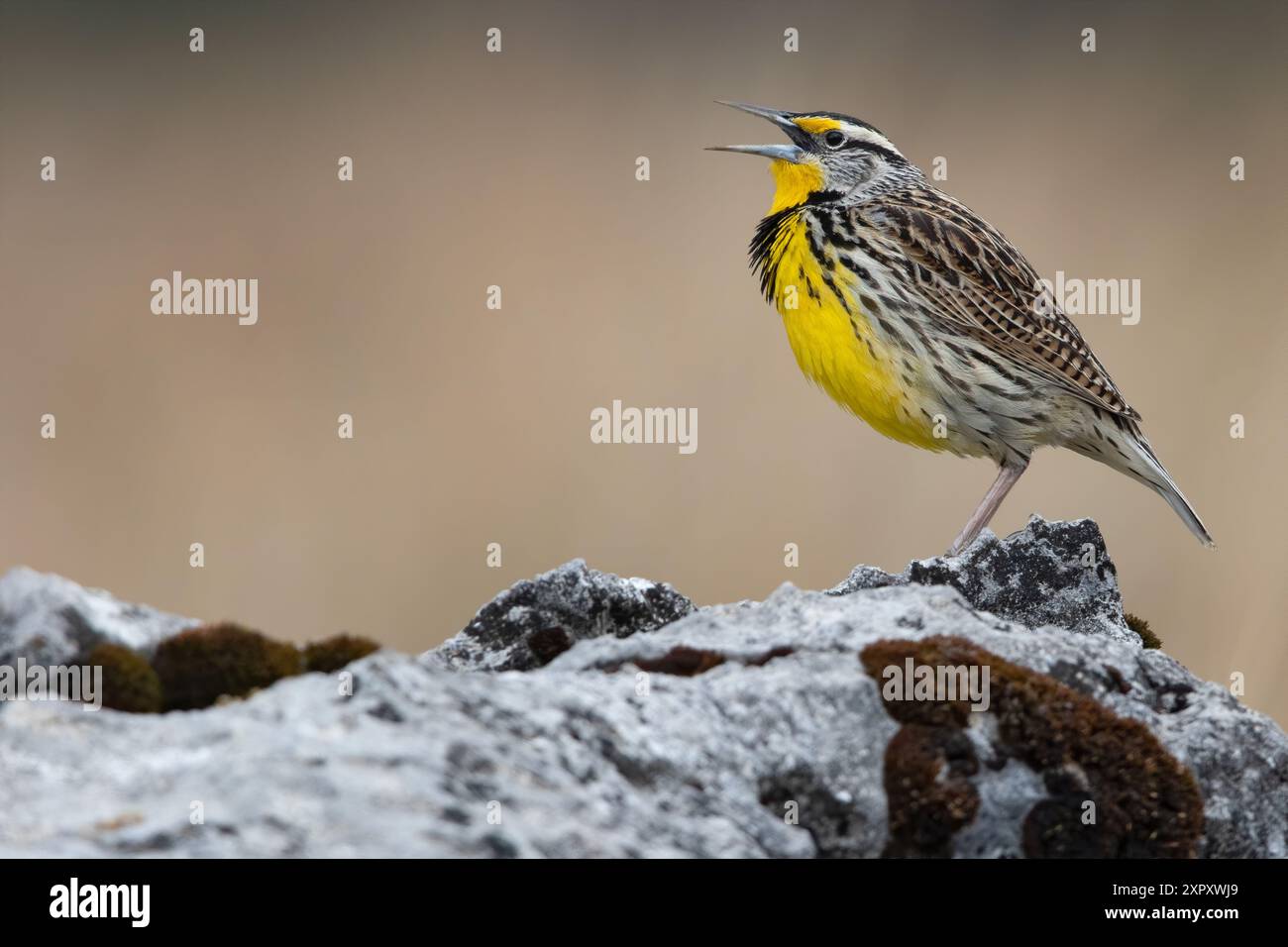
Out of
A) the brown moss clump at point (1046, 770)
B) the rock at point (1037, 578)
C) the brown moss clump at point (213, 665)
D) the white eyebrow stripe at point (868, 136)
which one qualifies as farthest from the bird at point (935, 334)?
the brown moss clump at point (213, 665)

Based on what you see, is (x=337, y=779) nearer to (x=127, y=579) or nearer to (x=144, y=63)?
(x=127, y=579)

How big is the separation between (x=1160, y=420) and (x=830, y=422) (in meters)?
2.35

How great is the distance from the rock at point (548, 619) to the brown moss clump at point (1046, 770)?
3.65 ft

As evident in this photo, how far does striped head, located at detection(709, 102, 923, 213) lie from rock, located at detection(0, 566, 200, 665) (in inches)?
189

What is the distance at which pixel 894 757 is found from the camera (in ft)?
12.7

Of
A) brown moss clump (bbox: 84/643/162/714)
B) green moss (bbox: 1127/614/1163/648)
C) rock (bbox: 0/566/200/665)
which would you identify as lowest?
green moss (bbox: 1127/614/1163/648)

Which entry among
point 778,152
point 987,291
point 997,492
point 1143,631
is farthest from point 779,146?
point 1143,631

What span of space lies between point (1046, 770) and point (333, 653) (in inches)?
70.0

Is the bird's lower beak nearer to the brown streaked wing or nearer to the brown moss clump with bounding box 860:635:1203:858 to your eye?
the brown streaked wing

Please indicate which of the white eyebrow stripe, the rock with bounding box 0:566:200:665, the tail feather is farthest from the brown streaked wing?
the rock with bounding box 0:566:200:665

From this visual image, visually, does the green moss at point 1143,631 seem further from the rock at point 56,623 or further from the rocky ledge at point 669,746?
the rock at point 56,623

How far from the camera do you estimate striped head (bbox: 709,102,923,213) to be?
7.96m

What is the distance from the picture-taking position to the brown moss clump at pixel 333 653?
4020mm

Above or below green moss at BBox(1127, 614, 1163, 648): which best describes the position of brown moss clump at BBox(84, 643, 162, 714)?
above
